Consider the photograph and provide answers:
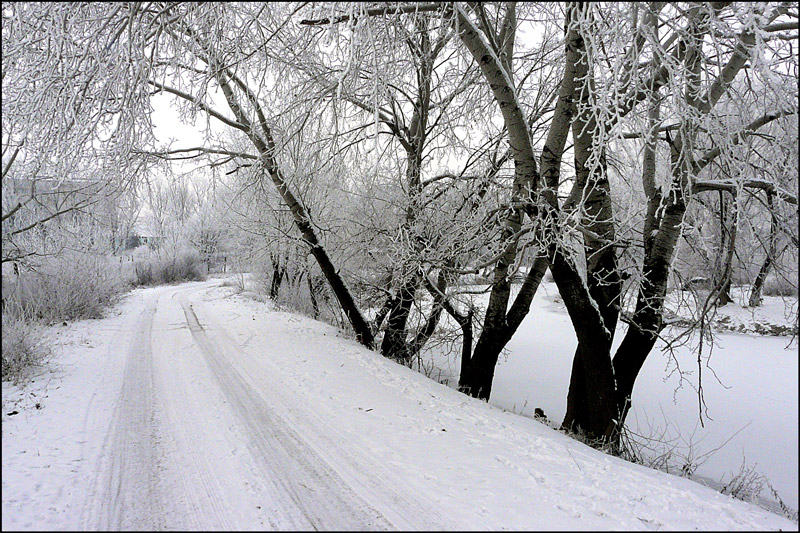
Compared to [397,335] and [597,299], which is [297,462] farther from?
[397,335]

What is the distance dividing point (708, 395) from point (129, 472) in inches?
429

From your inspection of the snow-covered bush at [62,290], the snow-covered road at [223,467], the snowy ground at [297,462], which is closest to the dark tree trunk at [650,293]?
the snowy ground at [297,462]

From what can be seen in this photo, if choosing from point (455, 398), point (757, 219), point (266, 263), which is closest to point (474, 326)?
point (455, 398)

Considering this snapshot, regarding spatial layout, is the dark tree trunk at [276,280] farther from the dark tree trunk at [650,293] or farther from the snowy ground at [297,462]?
the dark tree trunk at [650,293]

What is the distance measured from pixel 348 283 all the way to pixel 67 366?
535cm

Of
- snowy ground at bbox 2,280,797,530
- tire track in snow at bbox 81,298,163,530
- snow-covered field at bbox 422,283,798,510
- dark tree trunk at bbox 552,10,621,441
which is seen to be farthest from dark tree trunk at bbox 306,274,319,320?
dark tree trunk at bbox 552,10,621,441

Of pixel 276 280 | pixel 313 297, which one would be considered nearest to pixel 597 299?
pixel 313 297

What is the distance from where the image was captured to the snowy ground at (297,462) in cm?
272

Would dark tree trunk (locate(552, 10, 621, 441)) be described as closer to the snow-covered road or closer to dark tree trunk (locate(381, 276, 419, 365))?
the snow-covered road

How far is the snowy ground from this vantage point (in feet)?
8.93

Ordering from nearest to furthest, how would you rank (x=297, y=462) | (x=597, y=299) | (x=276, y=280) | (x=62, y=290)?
(x=297, y=462) → (x=597, y=299) → (x=62, y=290) → (x=276, y=280)

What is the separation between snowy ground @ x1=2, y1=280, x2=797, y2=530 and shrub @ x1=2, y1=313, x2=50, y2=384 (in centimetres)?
26

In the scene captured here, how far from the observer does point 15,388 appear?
5141 mm

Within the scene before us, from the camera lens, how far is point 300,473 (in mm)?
3324
